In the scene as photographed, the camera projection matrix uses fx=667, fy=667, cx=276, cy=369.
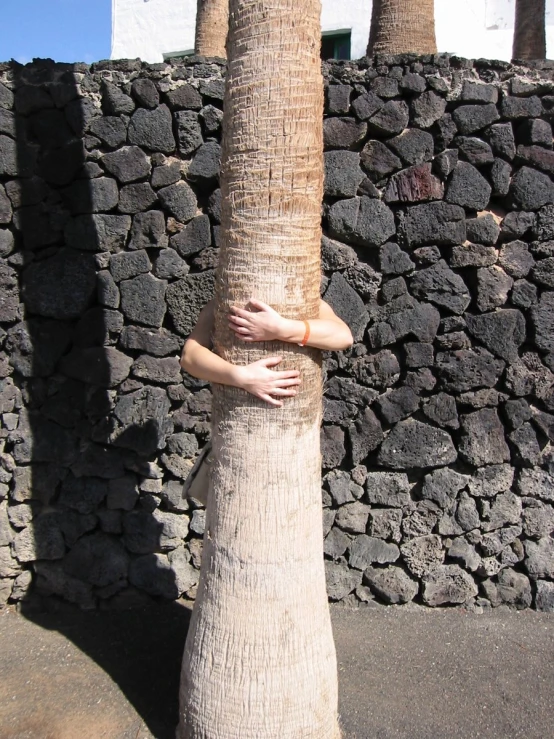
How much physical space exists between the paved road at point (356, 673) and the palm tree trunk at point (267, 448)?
1.95 ft

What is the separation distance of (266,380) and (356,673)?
77.5 inches

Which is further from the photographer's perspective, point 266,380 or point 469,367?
point 469,367

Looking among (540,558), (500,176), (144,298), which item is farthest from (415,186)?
(540,558)

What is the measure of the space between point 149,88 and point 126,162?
44cm

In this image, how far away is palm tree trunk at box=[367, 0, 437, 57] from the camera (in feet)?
17.2

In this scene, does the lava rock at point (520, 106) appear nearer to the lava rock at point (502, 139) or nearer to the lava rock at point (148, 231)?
the lava rock at point (502, 139)

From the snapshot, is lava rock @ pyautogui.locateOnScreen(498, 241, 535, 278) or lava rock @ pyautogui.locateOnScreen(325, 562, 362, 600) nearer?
lava rock @ pyautogui.locateOnScreen(498, 241, 535, 278)

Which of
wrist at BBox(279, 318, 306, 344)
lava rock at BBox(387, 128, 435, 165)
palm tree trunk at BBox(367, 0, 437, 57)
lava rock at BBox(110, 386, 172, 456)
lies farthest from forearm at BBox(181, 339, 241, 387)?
palm tree trunk at BBox(367, 0, 437, 57)

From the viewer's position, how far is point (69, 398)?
4082 mm

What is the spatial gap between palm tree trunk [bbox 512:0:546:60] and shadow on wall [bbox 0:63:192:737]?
457 centimetres

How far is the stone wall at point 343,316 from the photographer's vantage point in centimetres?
392

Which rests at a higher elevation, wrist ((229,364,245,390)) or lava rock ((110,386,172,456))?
wrist ((229,364,245,390))

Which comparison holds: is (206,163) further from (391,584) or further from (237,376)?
(391,584)

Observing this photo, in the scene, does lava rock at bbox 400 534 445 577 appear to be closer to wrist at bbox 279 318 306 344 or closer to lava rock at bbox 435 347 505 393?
lava rock at bbox 435 347 505 393
